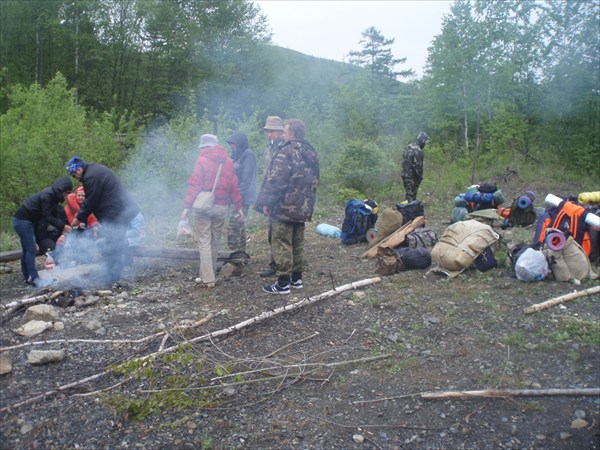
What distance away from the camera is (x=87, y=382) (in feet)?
12.5

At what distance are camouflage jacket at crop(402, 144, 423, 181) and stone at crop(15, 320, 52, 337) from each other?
7097 mm

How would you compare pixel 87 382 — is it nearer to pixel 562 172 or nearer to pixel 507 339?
pixel 507 339

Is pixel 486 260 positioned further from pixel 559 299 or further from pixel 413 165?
pixel 413 165

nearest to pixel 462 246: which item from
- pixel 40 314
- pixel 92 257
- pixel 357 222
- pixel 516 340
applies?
pixel 516 340

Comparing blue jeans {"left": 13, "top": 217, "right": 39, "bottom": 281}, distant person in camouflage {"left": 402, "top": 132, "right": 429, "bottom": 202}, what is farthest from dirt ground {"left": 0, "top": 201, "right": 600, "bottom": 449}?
distant person in camouflage {"left": 402, "top": 132, "right": 429, "bottom": 202}

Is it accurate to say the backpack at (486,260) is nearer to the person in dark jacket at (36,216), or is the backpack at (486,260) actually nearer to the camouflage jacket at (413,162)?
the camouflage jacket at (413,162)

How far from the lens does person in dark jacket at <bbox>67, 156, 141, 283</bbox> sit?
6113mm

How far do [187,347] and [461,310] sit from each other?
2.65 m

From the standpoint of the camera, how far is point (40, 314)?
4988 millimetres

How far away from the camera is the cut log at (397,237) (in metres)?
6.84

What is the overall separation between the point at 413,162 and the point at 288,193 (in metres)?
4.95

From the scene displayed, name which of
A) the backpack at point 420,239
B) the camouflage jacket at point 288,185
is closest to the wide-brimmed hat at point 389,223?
the backpack at point 420,239

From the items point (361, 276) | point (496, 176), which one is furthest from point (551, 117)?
point (361, 276)

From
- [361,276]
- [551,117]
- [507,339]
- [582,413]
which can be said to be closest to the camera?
[582,413]
